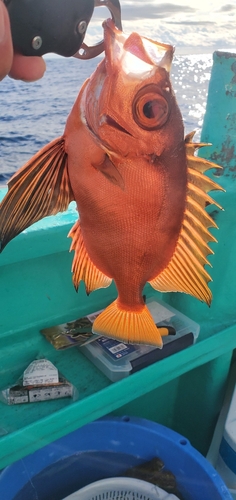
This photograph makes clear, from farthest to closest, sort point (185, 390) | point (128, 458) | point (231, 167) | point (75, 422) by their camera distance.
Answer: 1. point (185, 390)
2. point (128, 458)
3. point (231, 167)
4. point (75, 422)

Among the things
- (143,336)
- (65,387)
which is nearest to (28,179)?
(143,336)

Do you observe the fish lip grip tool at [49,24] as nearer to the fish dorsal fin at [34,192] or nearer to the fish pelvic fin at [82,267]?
the fish dorsal fin at [34,192]

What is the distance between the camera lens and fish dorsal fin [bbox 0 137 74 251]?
56 cm

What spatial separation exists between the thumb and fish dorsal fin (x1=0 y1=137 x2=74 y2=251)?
5.4 inches

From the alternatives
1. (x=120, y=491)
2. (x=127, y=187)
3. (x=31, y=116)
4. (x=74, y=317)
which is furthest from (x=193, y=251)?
(x=31, y=116)

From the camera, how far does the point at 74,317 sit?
158cm

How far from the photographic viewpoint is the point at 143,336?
26.2 inches

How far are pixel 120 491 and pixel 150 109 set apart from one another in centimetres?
145

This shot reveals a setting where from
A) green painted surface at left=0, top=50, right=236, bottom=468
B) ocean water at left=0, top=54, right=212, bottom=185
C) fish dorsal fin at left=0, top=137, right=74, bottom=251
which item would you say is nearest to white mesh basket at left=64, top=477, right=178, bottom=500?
green painted surface at left=0, top=50, right=236, bottom=468

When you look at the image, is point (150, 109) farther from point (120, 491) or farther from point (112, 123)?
point (120, 491)

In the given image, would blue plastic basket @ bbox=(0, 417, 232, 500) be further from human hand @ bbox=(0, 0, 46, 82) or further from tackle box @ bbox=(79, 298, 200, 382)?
human hand @ bbox=(0, 0, 46, 82)

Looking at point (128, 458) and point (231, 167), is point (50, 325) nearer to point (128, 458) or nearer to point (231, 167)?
point (128, 458)

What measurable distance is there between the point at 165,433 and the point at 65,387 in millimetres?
570

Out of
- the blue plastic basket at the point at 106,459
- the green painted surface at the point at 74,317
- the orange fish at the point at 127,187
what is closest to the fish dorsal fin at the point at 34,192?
the orange fish at the point at 127,187
